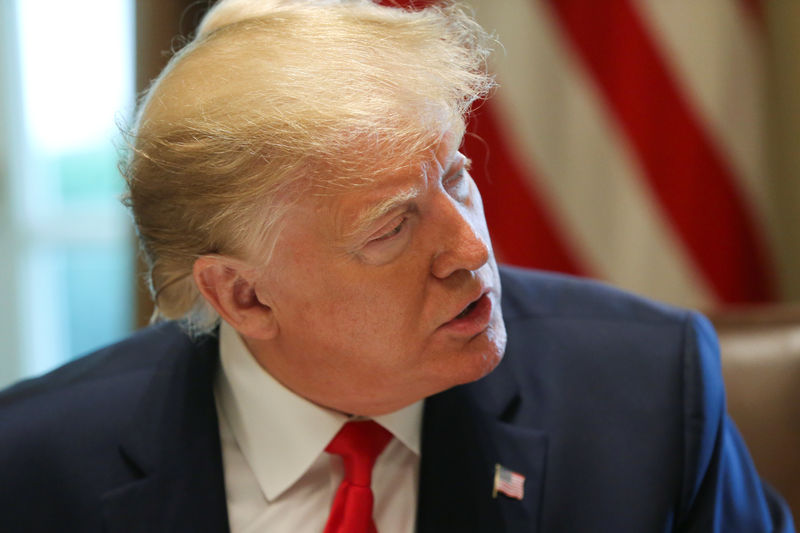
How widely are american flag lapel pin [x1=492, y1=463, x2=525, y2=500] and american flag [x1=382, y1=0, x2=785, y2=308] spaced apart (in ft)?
3.82

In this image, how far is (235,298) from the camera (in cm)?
130

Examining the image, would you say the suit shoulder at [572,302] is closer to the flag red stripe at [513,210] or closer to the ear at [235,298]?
the ear at [235,298]

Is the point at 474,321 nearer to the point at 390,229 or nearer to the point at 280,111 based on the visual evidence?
the point at 390,229

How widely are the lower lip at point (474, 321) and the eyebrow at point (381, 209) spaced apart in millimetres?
188

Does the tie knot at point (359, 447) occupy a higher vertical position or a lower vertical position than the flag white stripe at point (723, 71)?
lower

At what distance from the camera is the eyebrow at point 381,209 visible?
3.72 ft

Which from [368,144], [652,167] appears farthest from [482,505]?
[652,167]

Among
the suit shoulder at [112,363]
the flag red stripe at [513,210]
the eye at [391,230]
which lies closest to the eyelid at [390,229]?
the eye at [391,230]

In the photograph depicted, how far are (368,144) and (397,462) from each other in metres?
0.57

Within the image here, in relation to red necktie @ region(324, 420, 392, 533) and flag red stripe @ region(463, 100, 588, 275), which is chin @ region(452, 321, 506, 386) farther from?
flag red stripe @ region(463, 100, 588, 275)

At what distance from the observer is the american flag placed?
94.8 inches

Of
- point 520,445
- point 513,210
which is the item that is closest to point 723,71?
point 513,210

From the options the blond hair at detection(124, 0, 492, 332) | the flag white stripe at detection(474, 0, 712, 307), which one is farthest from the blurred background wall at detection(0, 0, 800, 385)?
the blond hair at detection(124, 0, 492, 332)

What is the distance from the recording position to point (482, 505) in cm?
134
